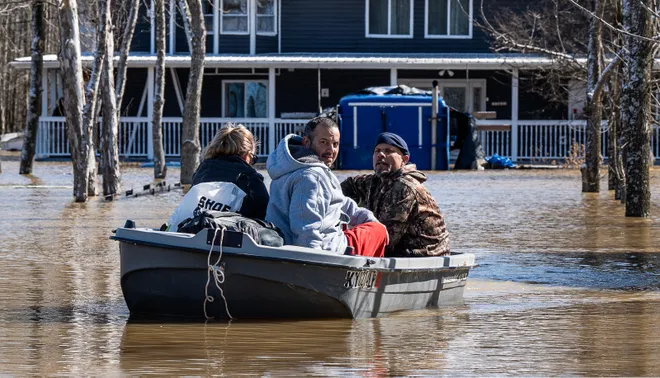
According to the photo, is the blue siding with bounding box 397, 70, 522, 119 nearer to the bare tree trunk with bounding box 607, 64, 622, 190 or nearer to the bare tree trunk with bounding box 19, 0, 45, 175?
the bare tree trunk with bounding box 19, 0, 45, 175

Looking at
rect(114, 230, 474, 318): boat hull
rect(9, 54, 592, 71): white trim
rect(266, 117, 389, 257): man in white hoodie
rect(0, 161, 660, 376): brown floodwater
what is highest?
rect(9, 54, 592, 71): white trim

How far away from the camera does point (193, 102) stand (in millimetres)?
27016

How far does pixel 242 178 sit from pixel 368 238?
1.05 metres

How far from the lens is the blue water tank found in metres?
34.1

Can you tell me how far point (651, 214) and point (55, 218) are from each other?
8827mm

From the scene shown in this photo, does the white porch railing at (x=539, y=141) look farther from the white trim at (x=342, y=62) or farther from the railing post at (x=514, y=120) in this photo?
the white trim at (x=342, y=62)

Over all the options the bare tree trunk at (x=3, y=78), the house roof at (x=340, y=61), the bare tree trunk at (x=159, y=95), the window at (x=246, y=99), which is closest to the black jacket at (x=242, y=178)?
the bare tree trunk at (x=159, y=95)

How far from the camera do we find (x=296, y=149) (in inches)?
388

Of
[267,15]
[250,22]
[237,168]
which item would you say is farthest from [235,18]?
[237,168]

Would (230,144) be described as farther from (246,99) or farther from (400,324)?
(246,99)

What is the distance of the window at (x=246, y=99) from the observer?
4181 centimetres

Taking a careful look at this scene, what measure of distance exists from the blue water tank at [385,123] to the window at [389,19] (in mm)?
6869

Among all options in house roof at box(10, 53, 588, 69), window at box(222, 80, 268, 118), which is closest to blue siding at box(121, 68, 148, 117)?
house roof at box(10, 53, 588, 69)

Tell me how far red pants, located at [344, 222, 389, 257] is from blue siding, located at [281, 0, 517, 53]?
102ft
